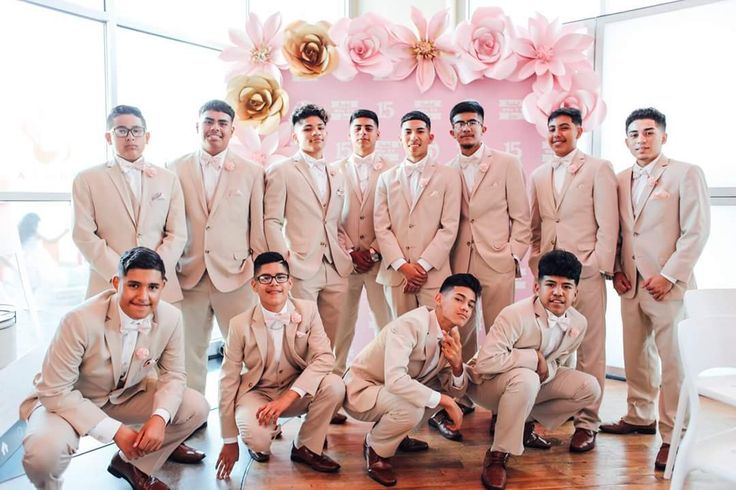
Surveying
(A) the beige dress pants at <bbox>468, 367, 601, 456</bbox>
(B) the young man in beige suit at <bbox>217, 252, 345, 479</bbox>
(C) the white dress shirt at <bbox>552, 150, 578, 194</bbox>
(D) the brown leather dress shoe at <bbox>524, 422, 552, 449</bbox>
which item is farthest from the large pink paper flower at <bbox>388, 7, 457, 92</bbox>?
(D) the brown leather dress shoe at <bbox>524, 422, 552, 449</bbox>

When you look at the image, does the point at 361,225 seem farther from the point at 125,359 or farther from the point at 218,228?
the point at 125,359

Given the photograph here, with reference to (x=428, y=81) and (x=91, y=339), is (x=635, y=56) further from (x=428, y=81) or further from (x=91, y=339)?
(x=91, y=339)

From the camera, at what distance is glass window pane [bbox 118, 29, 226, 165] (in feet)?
14.9

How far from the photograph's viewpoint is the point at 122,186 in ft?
10.4

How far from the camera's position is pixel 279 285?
2986 mm

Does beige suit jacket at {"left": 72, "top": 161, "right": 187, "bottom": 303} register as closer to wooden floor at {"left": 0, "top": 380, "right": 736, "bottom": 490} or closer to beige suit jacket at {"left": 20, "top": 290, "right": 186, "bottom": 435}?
beige suit jacket at {"left": 20, "top": 290, "right": 186, "bottom": 435}

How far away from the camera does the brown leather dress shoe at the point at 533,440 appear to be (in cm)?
329

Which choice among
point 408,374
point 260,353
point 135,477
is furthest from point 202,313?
point 408,374

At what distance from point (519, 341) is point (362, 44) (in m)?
2.45

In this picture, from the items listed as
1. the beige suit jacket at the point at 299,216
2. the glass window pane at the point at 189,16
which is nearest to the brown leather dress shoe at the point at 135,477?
the beige suit jacket at the point at 299,216

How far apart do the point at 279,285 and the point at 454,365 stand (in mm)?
919

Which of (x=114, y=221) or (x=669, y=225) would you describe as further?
(x=669, y=225)

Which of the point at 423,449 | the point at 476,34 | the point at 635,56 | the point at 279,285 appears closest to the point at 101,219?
the point at 279,285

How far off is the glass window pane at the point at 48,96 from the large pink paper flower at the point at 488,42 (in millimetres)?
2527
